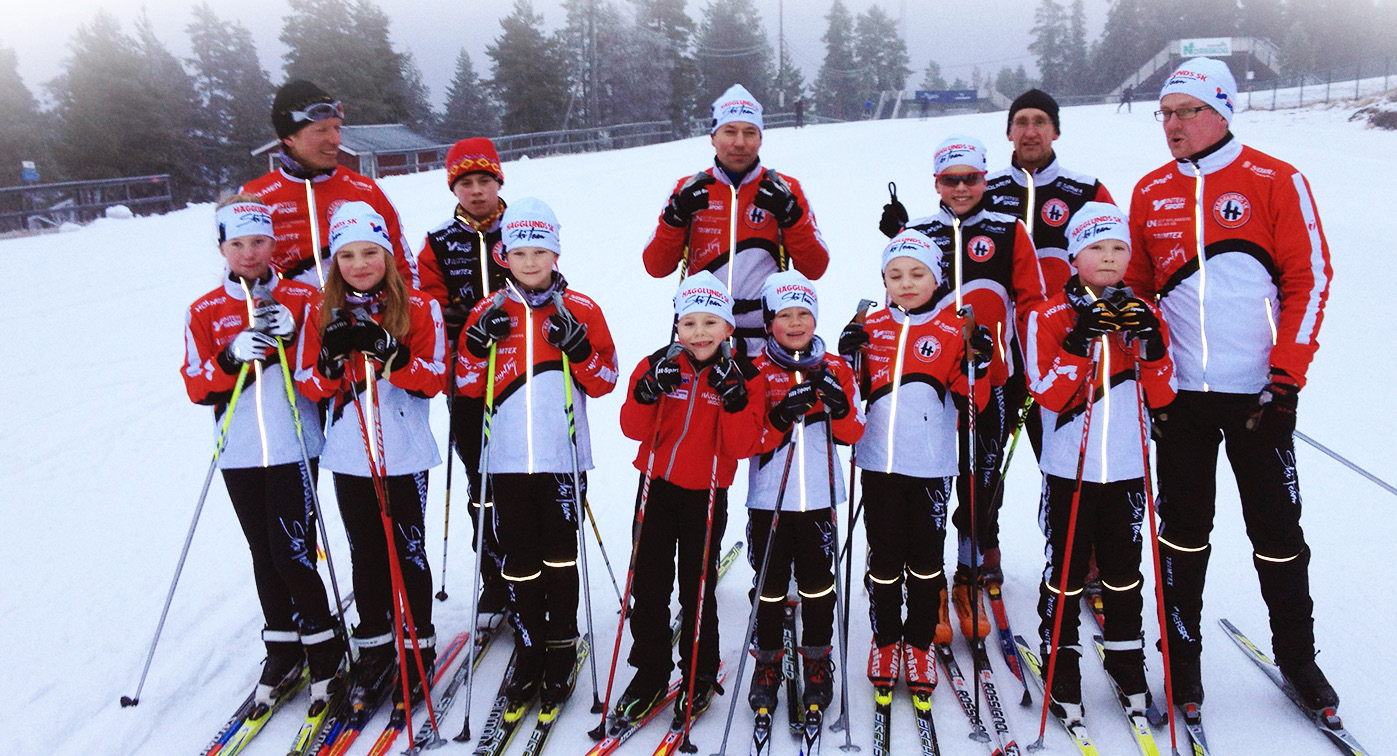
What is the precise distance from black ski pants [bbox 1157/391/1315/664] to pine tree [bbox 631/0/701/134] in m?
42.6

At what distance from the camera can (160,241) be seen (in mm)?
12109

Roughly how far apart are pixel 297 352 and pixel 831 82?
213ft

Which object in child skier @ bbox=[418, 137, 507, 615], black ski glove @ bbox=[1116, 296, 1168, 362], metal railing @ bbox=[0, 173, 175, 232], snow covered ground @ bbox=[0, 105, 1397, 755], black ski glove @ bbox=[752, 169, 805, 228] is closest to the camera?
black ski glove @ bbox=[1116, 296, 1168, 362]

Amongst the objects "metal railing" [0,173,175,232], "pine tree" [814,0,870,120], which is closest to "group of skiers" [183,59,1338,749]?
"metal railing" [0,173,175,232]

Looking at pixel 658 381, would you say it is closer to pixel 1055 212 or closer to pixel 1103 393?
pixel 1103 393

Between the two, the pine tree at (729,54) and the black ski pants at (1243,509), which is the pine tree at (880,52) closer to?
the pine tree at (729,54)

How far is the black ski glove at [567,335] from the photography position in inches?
121

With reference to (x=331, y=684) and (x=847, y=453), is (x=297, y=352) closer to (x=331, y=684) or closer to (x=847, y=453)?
(x=331, y=684)

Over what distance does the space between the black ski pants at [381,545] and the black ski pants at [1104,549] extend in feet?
8.47

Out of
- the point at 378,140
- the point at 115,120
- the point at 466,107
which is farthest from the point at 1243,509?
the point at 466,107

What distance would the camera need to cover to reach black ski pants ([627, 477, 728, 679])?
321 centimetres

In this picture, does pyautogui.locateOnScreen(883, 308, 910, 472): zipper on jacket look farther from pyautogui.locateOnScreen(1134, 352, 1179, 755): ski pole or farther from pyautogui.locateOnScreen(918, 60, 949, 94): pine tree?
pyautogui.locateOnScreen(918, 60, 949, 94): pine tree

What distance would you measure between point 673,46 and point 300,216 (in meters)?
45.3

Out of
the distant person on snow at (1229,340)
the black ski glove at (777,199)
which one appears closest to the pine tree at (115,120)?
the black ski glove at (777,199)
